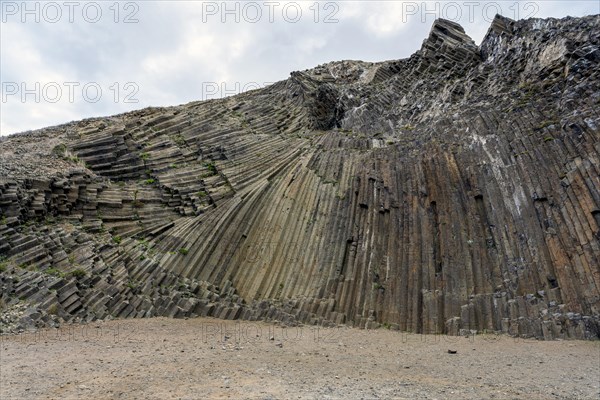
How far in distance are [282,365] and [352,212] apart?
10.1 meters

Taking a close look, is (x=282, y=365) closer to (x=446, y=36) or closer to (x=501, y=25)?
(x=501, y=25)

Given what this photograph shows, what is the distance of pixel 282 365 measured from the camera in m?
→ 12.1

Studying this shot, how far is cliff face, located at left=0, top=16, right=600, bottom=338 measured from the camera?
51.3 feet

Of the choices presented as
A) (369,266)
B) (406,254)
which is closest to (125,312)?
(369,266)

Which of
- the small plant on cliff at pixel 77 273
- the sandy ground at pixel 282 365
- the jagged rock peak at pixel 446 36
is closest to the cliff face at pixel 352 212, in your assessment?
the small plant on cliff at pixel 77 273

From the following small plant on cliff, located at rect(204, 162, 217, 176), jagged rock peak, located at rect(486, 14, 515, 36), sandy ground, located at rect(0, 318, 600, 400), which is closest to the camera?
sandy ground, located at rect(0, 318, 600, 400)

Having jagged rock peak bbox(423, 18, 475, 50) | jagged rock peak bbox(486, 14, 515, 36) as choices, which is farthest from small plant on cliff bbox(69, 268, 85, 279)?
jagged rock peak bbox(423, 18, 475, 50)

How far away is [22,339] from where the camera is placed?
45.6 ft

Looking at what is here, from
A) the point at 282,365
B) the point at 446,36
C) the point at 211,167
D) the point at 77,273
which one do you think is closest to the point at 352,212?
the point at 211,167

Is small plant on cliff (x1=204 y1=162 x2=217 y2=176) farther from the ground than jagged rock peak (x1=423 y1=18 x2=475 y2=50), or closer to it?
closer to it

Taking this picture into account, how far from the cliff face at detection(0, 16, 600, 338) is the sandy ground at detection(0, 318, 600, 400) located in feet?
4.35

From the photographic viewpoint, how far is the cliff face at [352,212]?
51.3 feet

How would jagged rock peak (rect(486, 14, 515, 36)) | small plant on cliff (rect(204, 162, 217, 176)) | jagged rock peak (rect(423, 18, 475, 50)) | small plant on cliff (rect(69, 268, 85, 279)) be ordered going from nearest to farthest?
small plant on cliff (rect(69, 268, 85, 279)), small plant on cliff (rect(204, 162, 217, 176)), jagged rock peak (rect(486, 14, 515, 36)), jagged rock peak (rect(423, 18, 475, 50))

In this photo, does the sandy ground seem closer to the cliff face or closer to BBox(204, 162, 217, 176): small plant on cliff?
the cliff face
